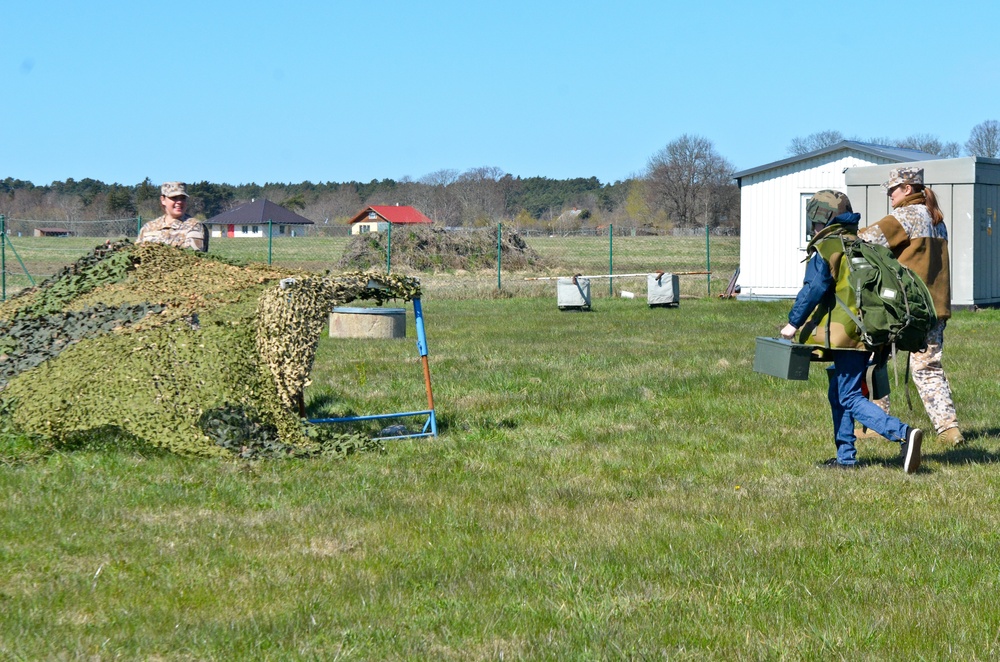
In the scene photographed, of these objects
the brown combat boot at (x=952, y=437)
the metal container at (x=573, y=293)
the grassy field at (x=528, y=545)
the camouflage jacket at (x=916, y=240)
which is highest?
the camouflage jacket at (x=916, y=240)

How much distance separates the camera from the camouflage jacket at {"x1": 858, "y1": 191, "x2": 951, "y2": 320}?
8.09 m

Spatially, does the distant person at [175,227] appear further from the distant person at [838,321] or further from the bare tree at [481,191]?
the bare tree at [481,191]

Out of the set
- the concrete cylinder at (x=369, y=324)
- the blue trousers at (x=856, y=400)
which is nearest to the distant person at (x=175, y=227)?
the blue trousers at (x=856, y=400)

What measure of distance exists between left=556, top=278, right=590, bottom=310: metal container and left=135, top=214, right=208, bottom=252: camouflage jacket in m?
14.2

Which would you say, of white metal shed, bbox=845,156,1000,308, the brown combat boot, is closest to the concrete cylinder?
white metal shed, bbox=845,156,1000,308

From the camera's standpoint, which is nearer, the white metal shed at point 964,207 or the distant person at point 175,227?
the distant person at point 175,227

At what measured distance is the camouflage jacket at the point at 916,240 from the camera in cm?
809

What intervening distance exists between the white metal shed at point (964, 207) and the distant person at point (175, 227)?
1316 centimetres

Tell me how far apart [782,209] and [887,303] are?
18.9 meters

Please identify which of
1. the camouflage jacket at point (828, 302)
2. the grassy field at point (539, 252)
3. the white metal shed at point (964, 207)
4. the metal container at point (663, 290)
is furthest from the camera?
the grassy field at point (539, 252)

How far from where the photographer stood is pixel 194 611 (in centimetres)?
472

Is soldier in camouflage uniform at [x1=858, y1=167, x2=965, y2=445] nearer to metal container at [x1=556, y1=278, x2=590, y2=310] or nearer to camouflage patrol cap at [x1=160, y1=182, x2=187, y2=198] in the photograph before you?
camouflage patrol cap at [x1=160, y1=182, x2=187, y2=198]

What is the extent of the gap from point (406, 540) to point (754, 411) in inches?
189

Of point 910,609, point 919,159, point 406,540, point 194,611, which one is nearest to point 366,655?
point 194,611
